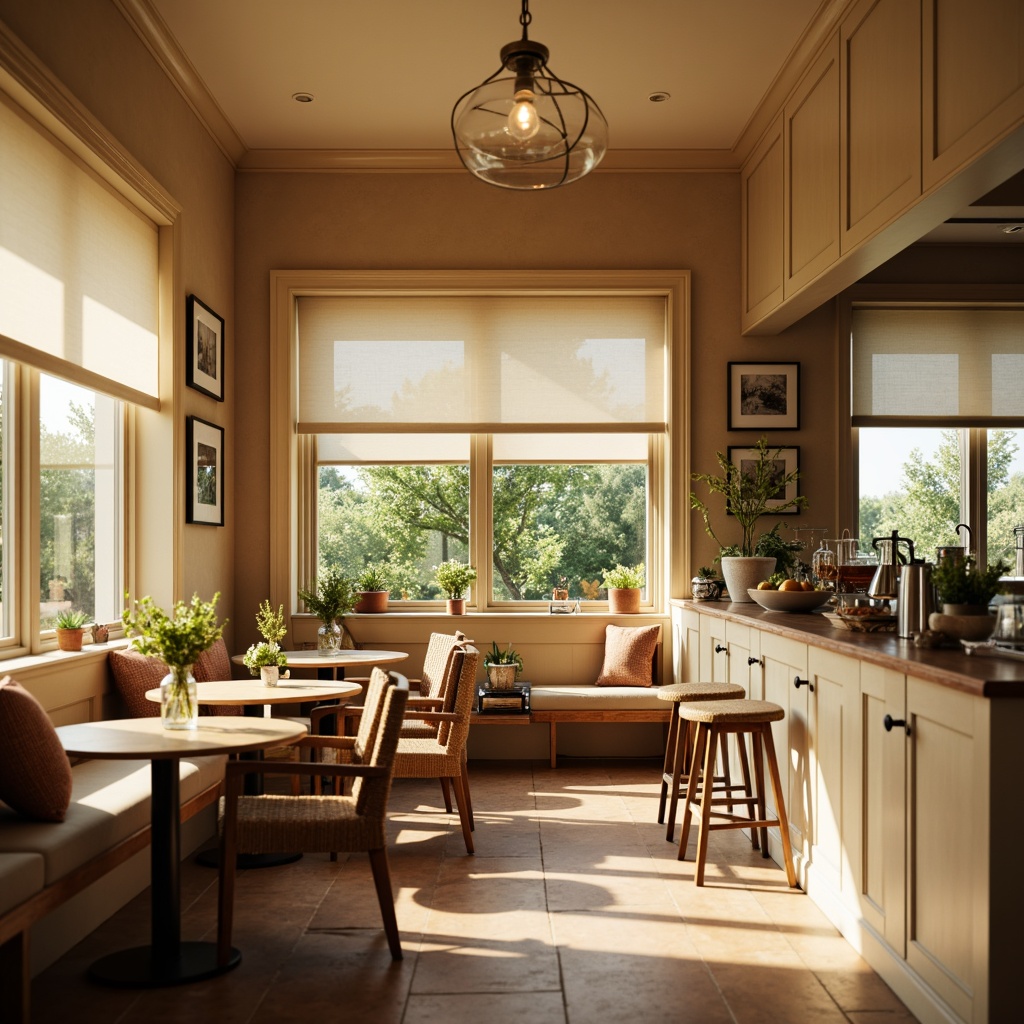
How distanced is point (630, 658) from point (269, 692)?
100 inches

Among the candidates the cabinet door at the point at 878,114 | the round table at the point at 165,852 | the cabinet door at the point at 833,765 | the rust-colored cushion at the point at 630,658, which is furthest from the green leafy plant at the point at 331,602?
the cabinet door at the point at 878,114

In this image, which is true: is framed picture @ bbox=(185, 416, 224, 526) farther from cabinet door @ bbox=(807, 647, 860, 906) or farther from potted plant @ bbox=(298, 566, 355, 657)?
cabinet door @ bbox=(807, 647, 860, 906)

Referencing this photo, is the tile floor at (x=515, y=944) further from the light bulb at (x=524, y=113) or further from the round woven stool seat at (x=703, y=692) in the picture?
the light bulb at (x=524, y=113)

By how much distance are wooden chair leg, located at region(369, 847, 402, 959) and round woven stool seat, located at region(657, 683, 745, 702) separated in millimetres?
1754

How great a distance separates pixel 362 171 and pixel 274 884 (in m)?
4.22

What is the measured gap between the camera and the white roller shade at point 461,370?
21.2 ft

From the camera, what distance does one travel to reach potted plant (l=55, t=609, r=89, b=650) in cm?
425

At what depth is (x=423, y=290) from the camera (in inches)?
251

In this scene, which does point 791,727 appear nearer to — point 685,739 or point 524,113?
point 685,739

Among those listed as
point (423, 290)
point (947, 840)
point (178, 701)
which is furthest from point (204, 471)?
point (947, 840)

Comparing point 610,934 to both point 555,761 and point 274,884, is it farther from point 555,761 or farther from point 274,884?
point 555,761

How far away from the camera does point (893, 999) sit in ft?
9.54

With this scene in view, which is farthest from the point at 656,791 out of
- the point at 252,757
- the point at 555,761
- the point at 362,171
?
the point at 362,171

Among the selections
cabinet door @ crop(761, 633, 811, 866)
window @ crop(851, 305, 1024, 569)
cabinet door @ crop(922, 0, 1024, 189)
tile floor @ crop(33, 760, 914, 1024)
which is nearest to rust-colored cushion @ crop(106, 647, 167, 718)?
tile floor @ crop(33, 760, 914, 1024)
